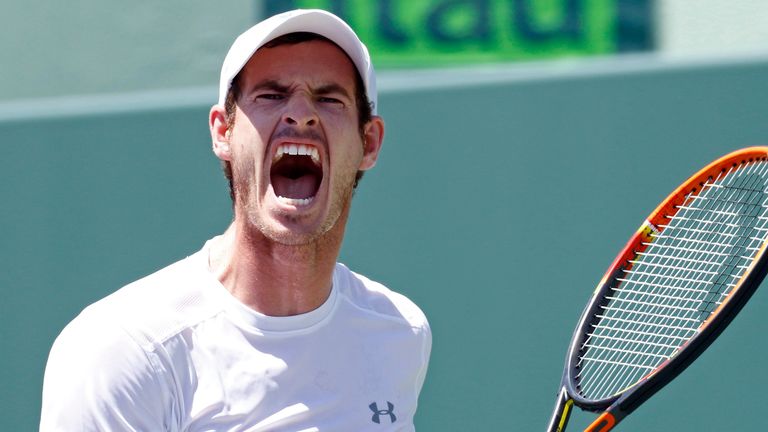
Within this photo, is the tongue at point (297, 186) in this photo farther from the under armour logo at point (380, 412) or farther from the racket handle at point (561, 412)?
the racket handle at point (561, 412)

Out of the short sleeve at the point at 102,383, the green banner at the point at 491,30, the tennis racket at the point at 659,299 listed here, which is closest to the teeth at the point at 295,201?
the short sleeve at the point at 102,383

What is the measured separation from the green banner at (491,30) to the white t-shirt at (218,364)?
2.68m

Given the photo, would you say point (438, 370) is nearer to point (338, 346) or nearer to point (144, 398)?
point (338, 346)

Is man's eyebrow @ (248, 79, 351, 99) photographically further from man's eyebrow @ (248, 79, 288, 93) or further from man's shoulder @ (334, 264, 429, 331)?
man's shoulder @ (334, 264, 429, 331)

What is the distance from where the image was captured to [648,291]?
3.52m

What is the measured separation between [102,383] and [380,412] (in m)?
0.56

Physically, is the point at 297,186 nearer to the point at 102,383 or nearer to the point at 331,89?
the point at 331,89

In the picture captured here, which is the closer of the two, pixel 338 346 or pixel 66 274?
pixel 338 346

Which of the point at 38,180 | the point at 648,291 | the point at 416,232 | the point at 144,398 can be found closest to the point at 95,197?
the point at 38,180

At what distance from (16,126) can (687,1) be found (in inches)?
98.6

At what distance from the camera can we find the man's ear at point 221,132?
7.93ft

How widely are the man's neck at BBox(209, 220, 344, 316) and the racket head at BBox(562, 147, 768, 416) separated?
2.34ft

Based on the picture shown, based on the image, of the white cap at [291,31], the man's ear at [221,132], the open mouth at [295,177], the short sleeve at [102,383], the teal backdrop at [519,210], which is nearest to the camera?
the short sleeve at [102,383]

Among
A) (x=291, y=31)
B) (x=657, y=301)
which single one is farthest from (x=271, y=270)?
(x=657, y=301)
